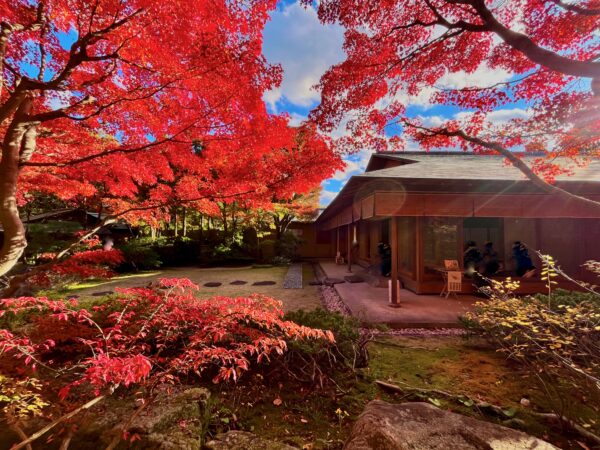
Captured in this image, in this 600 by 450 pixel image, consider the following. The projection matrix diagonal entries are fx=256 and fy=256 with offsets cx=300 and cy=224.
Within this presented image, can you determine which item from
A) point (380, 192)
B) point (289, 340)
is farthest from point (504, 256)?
point (289, 340)

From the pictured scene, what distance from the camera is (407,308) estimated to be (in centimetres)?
638

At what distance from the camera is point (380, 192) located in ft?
22.0

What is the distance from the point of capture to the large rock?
184 centimetres

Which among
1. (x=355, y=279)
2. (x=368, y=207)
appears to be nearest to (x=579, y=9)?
(x=368, y=207)

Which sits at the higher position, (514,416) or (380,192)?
(380,192)

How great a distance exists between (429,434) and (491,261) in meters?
8.46

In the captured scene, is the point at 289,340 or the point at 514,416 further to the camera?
the point at 289,340

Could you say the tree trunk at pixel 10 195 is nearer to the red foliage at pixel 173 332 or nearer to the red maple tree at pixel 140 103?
the red maple tree at pixel 140 103

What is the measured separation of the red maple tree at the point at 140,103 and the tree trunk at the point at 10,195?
13mm

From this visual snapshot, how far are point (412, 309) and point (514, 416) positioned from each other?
3.65 metres

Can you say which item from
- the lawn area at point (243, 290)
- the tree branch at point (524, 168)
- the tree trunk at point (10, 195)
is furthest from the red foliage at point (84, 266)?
the tree branch at point (524, 168)

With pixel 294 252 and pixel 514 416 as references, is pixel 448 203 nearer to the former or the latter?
pixel 514 416

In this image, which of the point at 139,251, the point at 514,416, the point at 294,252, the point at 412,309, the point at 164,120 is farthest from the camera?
the point at 294,252

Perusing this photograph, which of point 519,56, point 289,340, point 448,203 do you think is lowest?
point 289,340
